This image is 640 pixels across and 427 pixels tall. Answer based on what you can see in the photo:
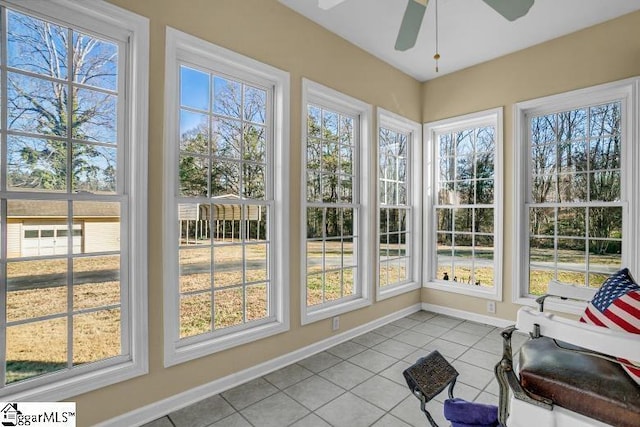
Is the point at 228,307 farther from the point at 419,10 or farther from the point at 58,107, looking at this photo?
the point at 419,10

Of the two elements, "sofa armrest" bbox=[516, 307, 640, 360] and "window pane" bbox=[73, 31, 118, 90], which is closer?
"sofa armrest" bbox=[516, 307, 640, 360]

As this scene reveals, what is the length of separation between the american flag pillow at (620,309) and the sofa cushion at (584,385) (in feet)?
0.27

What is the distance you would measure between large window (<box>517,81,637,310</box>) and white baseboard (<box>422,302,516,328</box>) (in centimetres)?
42

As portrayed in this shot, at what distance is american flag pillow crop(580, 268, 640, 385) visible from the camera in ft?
4.17

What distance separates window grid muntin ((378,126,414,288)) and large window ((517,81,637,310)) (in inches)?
50.4

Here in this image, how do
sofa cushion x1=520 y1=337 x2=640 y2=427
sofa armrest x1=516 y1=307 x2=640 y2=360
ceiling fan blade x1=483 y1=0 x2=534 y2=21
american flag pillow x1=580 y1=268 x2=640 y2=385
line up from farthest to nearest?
1. ceiling fan blade x1=483 y1=0 x2=534 y2=21
2. american flag pillow x1=580 y1=268 x2=640 y2=385
3. sofa cushion x1=520 y1=337 x2=640 y2=427
4. sofa armrest x1=516 y1=307 x2=640 y2=360

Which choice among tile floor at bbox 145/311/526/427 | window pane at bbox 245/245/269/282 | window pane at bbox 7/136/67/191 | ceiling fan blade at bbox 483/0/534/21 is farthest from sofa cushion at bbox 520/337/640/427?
window pane at bbox 7/136/67/191

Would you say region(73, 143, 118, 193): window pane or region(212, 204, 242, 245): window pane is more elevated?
region(73, 143, 118, 193): window pane

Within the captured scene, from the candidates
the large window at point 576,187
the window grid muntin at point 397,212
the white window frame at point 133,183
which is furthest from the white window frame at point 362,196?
the white window frame at point 133,183

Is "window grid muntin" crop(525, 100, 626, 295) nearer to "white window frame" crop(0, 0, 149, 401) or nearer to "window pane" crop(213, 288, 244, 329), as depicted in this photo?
"window pane" crop(213, 288, 244, 329)

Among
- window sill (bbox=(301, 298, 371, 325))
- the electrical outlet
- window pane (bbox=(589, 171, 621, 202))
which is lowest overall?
the electrical outlet

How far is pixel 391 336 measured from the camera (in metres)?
3.43

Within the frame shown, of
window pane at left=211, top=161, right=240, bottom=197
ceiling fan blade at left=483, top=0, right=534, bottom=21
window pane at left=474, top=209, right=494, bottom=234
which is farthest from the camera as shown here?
window pane at left=474, top=209, right=494, bottom=234

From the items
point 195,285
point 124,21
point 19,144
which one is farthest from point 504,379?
point 124,21
